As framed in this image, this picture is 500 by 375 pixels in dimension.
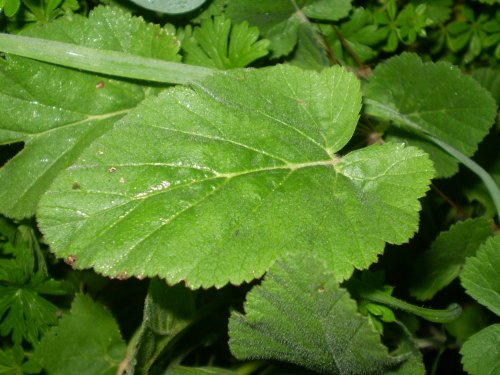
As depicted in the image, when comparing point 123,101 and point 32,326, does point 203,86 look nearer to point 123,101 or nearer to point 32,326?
point 123,101

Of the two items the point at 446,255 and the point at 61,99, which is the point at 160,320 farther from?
the point at 446,255

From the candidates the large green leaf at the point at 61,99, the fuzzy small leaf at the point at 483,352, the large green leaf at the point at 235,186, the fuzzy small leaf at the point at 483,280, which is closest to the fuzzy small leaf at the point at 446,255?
the fuzzy small leaf at the point at 483,280

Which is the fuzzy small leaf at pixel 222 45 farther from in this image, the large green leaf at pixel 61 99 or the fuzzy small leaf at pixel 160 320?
the fuzzy small leaf at pixel 160 320

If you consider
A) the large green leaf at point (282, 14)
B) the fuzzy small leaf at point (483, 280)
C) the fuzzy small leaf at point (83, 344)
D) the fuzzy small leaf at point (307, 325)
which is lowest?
the fuzzy small leaf at point (83, 344)

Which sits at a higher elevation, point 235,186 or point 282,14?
point 282,14

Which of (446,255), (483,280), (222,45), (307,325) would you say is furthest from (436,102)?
(307,325)

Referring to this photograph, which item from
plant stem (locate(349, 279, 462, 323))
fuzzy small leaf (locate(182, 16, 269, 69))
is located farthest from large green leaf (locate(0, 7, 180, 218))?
plant stem (locate(349, 279, 462, 323))
